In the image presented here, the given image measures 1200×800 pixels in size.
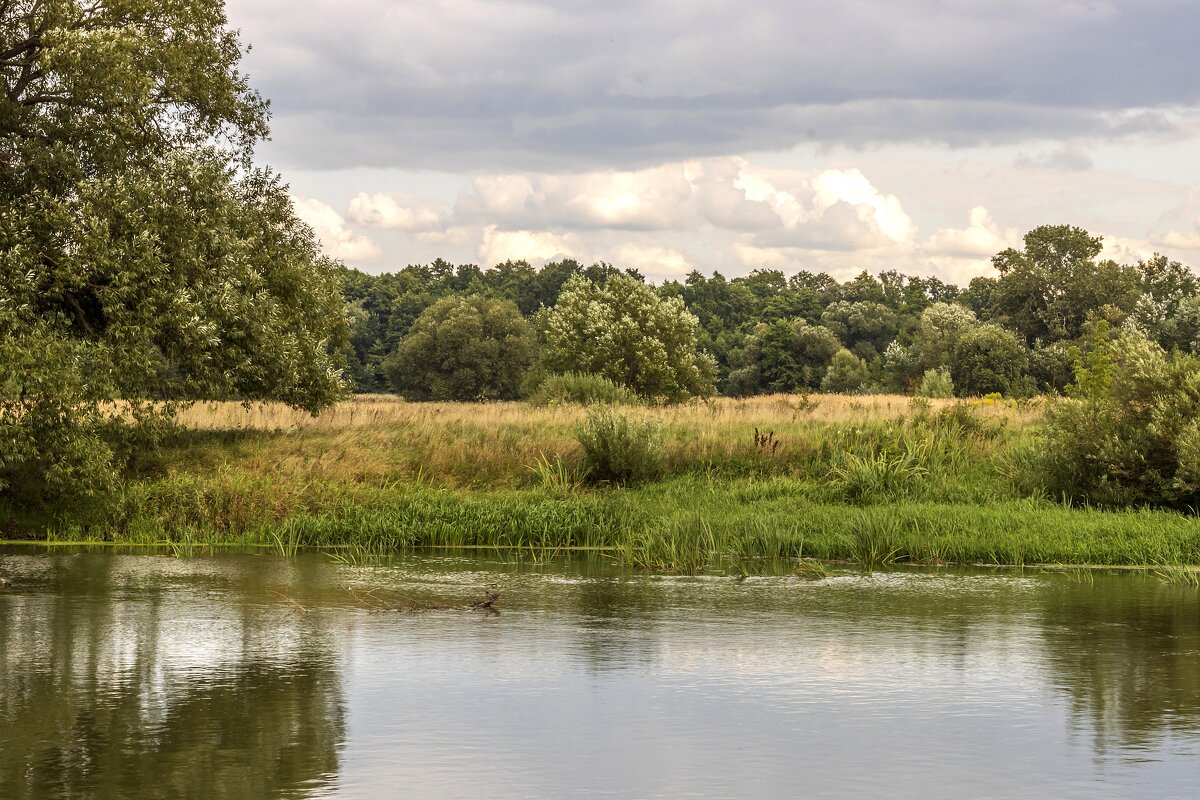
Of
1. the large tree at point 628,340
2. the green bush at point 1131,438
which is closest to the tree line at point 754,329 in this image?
the large tree at point 628,340

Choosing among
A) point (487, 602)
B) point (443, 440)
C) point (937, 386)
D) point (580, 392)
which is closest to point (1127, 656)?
point (487, 602)

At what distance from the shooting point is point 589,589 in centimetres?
2028

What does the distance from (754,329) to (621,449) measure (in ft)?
356

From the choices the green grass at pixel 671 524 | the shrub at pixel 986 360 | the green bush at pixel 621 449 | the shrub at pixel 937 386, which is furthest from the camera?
the shrub at pixel 986 360

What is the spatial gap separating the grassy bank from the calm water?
3.38m

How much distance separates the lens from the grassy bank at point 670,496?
24203mm

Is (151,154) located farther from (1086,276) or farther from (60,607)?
(1086,276)

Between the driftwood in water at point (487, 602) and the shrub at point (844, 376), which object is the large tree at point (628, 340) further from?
the driftwood in water at point (487, 602)

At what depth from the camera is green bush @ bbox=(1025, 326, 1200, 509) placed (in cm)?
2650

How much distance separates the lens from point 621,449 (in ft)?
98.1

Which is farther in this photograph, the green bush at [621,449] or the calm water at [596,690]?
the green bush at [621,449]

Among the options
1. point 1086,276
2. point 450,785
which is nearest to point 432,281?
point 1086,276

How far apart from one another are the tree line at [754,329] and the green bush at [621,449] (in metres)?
20.4

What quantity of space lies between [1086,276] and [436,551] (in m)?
88.0
